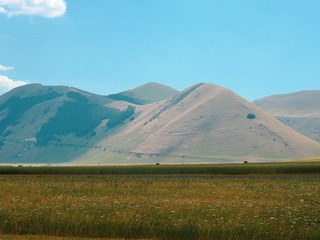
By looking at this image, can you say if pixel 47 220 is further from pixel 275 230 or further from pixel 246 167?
pixel 246 167

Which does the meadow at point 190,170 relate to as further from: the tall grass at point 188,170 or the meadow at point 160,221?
the meadow at point 160,221

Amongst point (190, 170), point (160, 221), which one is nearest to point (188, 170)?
point (190, 170)

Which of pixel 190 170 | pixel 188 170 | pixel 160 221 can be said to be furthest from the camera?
pixel 190 170

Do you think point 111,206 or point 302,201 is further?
point 302,201

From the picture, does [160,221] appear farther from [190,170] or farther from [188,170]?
[190,170]

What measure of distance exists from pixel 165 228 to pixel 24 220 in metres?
8.91

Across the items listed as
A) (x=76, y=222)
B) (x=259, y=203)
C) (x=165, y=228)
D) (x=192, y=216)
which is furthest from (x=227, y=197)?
(x=76, y=222)

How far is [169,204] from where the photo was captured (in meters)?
26.8

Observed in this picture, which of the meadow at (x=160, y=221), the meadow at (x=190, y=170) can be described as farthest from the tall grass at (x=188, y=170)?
the meadow at (x=160, y=221)

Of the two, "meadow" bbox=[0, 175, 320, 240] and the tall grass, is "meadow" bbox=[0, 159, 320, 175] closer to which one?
the tall grass

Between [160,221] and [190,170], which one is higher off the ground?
[160,221]

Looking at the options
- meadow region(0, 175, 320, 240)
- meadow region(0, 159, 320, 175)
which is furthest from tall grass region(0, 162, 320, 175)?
meadow region(0, 175, 320, 240)

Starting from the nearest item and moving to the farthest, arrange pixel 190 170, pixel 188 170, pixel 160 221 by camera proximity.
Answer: pixel 160 221, pixel 188 170, pixel 190 170

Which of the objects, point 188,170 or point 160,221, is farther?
point 188,170
